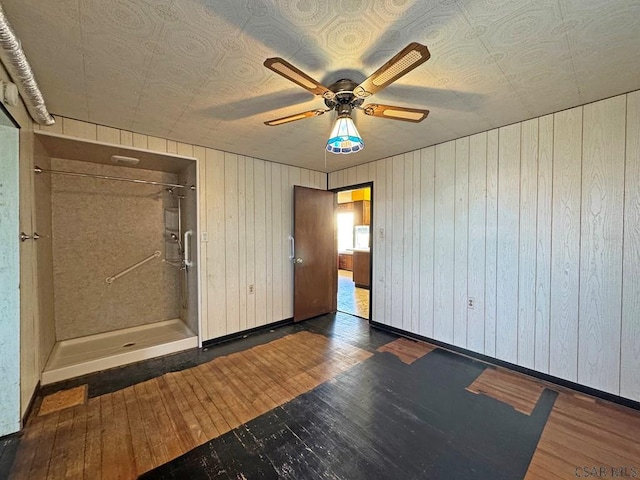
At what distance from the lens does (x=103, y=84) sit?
6.23 feet

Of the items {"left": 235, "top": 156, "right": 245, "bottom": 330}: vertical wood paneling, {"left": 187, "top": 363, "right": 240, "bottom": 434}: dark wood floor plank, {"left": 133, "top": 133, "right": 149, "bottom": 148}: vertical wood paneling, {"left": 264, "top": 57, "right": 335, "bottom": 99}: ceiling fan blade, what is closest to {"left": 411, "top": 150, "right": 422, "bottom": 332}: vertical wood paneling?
{"left": 264, "top": 57, "right": 335, "bottom": 99}: ceiling fan blade

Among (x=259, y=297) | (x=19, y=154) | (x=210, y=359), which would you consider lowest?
(x=210, y=359)

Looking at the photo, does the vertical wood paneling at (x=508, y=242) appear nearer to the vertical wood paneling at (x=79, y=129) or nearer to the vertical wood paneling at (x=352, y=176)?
the vertical wood paneling at (x=352, y=176)

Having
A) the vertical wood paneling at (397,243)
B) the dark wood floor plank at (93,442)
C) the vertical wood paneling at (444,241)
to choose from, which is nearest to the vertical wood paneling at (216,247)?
the dark wood floor plank at (93,442)

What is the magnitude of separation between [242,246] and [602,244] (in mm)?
3725

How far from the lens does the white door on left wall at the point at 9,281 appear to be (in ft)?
5.74

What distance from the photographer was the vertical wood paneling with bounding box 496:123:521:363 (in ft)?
8.64

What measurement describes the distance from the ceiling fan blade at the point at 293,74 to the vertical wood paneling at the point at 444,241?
2022mm

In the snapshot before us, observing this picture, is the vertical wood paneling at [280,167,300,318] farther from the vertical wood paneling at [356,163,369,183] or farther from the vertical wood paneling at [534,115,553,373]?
the vertical wood paneling at [534,115,553,373]

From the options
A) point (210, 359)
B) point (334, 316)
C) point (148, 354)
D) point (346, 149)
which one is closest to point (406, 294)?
point (334, 316)

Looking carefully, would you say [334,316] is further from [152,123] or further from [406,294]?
[152,123]

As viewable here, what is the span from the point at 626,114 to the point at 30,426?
16.7 ft

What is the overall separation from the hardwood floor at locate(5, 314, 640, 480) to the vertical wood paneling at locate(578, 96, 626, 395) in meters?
0.35

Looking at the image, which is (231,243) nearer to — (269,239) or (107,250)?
(269,239)
